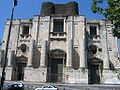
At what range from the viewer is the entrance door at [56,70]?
31734 millimetres

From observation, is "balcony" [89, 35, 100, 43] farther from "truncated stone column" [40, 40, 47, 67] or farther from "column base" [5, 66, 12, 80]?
"column base" [5, 66, 12, 80]

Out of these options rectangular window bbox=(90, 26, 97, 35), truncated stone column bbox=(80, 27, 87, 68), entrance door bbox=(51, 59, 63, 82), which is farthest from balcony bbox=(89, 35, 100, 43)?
entrance door bbox=(51, 59, 63, 82)

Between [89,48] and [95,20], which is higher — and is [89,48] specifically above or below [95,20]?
below

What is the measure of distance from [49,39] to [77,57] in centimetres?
618

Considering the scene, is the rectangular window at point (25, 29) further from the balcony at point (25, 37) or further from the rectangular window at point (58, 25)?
the rectangular window at point (58, 25)

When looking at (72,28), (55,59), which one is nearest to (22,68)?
(55,59)

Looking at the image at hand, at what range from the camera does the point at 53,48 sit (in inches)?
1304

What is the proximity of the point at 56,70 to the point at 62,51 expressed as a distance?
356cm

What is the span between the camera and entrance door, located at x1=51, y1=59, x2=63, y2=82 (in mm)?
31734

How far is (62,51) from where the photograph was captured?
3244 centimetres

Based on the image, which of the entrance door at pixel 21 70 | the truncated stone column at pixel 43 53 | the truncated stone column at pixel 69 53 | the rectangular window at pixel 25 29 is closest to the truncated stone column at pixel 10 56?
the entrance door at pixel 21 70

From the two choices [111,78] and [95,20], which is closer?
[111,78]

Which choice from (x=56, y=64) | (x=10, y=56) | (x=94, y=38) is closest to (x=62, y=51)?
Answer: (x=56, y=64)

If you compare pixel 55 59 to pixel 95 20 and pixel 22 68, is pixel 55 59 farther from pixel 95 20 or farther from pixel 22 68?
pixel 95 20
